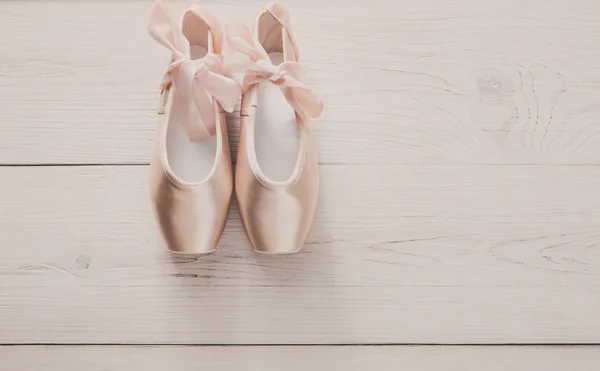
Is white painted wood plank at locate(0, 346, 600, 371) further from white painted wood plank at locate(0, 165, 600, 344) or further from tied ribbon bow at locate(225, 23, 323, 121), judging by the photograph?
tied ribbon bow at locate(225, 23, 323, 121)

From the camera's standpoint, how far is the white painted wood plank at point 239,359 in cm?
81

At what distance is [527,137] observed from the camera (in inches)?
34.4

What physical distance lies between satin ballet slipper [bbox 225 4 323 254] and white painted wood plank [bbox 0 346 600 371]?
0.57 ft

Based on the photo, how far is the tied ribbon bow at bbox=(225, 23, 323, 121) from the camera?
2.48ft

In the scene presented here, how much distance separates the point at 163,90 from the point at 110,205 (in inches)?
7.9

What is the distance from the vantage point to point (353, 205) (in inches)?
33.5

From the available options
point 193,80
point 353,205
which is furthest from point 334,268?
point 193,80

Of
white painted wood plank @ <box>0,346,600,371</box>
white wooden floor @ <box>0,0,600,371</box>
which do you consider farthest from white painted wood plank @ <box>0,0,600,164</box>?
white painted wood plank @ <box>0,346,600,371</box>

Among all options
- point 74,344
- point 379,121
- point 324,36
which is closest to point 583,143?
point 379,121

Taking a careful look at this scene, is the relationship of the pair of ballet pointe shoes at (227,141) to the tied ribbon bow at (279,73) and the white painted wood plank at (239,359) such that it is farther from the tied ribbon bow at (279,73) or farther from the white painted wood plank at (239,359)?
the white painted wood plank at (239,359)

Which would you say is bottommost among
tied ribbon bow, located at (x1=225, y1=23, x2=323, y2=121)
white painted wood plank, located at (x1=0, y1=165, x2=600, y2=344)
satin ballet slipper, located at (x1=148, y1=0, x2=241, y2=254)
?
white painted wood plank, located at (x1=0, y1=165, x2=600, y2=344)

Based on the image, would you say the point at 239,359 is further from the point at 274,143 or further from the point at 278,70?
the point at 278,70

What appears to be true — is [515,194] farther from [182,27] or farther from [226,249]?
[182,27]

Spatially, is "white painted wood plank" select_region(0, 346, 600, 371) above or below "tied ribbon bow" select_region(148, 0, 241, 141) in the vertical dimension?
below
